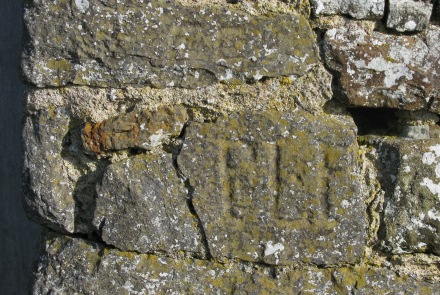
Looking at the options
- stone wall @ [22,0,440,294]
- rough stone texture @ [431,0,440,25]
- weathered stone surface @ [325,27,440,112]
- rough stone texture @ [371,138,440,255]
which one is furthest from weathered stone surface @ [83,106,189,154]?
rough stone texture @ [431,0,440,25]

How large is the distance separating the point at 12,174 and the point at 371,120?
1.33 metres

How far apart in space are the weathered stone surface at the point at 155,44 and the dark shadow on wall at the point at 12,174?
0.83m

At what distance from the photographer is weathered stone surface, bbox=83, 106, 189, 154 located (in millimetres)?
1541

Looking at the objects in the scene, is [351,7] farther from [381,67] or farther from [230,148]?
[230,148]

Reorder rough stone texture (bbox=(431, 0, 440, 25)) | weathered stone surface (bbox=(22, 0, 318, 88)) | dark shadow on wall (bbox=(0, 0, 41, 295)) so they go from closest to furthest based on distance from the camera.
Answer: weathered stone surface (bbox=(22, 0, 318, 88)) → rough stone texture (bbox=(431, 0, 440, 25)) → dark shadow on wall (bbox=(0, 0, 41, 295))

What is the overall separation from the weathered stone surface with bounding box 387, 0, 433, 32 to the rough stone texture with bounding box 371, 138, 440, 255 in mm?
283

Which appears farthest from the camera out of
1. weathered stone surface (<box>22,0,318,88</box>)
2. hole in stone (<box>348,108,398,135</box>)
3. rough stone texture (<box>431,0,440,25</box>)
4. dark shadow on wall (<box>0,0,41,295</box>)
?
dark shadow on wall (<box>0,0,41,295</box>)

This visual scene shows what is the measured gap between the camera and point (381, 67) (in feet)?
5.14

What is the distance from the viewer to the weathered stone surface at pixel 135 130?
1.54 m

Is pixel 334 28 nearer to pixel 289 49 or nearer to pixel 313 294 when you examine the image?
pixel 289 49

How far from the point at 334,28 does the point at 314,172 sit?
0.36m

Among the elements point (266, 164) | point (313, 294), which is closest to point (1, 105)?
point (266, 164)

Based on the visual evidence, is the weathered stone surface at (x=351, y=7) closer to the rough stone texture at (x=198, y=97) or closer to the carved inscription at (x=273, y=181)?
the rough stone texture at (x=198, y=97)

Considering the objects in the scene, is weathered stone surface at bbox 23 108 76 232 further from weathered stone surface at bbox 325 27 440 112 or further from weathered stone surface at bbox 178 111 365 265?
weathered stone surface at bbox 325 27 440 112
